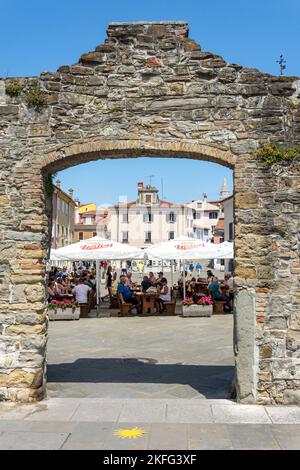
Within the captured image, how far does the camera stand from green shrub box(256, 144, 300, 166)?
6.55 meters

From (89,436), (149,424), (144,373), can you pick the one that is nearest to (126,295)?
(144,373)

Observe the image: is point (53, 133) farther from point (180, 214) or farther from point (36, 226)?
point (180, 214)

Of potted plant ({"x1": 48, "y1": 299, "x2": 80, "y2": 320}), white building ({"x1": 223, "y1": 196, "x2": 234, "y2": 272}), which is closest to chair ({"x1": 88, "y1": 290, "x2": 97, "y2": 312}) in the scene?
potted plant ({"x1": 48, "y1": 299, "x2": 80, "y2": 320})

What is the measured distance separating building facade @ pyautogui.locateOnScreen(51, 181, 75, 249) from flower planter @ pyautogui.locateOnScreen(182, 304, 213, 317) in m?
32.7

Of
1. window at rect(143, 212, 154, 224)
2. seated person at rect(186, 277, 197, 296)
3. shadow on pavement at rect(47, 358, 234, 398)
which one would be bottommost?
shadow on pavement at rect(47, 358, 234, 398)

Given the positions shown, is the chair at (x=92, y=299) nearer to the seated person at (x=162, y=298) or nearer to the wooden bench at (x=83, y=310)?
the wooden bench at (x=83, y=310)

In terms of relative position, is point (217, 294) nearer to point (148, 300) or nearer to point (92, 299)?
point (148, 300)

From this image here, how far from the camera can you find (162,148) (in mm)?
6707

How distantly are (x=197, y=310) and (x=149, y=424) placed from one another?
372 inches

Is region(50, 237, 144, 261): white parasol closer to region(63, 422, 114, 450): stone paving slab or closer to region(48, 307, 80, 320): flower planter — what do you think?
region(48, 307, 80, 320): flower planter

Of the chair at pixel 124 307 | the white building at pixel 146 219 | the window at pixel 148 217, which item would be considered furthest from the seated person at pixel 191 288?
the window at pixel 148 217

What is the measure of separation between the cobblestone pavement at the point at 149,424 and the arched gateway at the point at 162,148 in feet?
1.47

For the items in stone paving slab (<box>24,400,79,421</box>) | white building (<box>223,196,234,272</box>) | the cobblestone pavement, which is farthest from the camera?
white building (<box>223,196,234,272</box>)

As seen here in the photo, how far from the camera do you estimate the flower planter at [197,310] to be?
1490 centimetres
